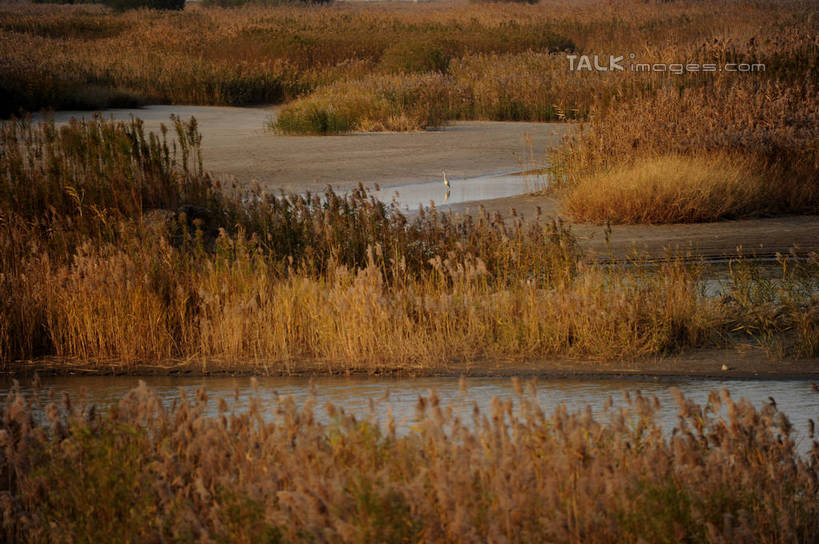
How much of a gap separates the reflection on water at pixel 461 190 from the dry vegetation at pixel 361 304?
4613mm

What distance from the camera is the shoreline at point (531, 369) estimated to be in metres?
7.39

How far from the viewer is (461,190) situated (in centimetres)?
1545

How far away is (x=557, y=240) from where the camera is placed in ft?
30.6

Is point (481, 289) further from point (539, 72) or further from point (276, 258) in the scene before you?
point (539, 72)

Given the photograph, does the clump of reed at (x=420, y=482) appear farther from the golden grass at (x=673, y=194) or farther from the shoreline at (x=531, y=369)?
the golden grass at (x=673, y=194)

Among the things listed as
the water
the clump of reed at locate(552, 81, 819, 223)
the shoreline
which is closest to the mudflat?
the clump of reed at locate(552, 81, 819, 223)

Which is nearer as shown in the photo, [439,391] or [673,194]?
[439,391]

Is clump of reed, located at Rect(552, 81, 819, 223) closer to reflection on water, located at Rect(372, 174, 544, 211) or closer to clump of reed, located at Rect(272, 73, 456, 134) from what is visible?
reflection on water, located at Rect(372, 174, 544, 211)

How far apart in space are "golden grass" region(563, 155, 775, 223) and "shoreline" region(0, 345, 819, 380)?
491cm

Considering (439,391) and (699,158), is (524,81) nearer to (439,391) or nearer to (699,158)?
(699,158)

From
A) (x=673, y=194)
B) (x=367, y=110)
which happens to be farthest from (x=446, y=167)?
(x=367, y=110)

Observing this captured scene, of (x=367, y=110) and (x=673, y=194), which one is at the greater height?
(x=367, y=110)

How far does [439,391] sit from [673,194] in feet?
21.3

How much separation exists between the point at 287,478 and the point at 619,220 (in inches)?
359
